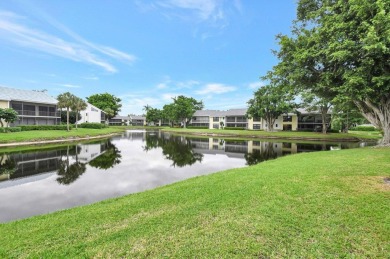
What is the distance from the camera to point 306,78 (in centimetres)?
2036

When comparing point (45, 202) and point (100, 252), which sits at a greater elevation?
point (100, 252)

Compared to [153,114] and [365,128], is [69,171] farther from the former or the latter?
[153,114]

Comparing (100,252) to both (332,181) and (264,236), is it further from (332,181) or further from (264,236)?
(332,181)

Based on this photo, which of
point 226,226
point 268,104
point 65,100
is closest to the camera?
point 226,226

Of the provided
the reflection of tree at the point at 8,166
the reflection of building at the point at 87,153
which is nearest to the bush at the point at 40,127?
the reflection of building at the point at 87,153

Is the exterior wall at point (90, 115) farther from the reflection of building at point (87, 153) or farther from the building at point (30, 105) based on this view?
the reflection of building at point (87, 153)

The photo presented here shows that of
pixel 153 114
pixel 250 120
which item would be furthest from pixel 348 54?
pixel 153 114

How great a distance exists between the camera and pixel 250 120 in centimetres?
8006

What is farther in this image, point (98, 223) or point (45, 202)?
point (45, 202)

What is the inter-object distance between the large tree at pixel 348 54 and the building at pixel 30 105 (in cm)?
5074

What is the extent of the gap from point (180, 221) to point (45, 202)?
261 inches

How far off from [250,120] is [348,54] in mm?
65772

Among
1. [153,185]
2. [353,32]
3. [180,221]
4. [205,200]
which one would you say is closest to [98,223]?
[180,221]

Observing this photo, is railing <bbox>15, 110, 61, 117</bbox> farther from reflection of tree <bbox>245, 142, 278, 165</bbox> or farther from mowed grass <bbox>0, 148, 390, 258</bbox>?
mowed grass <bbox>0, 148, 390, 258</bbox>
